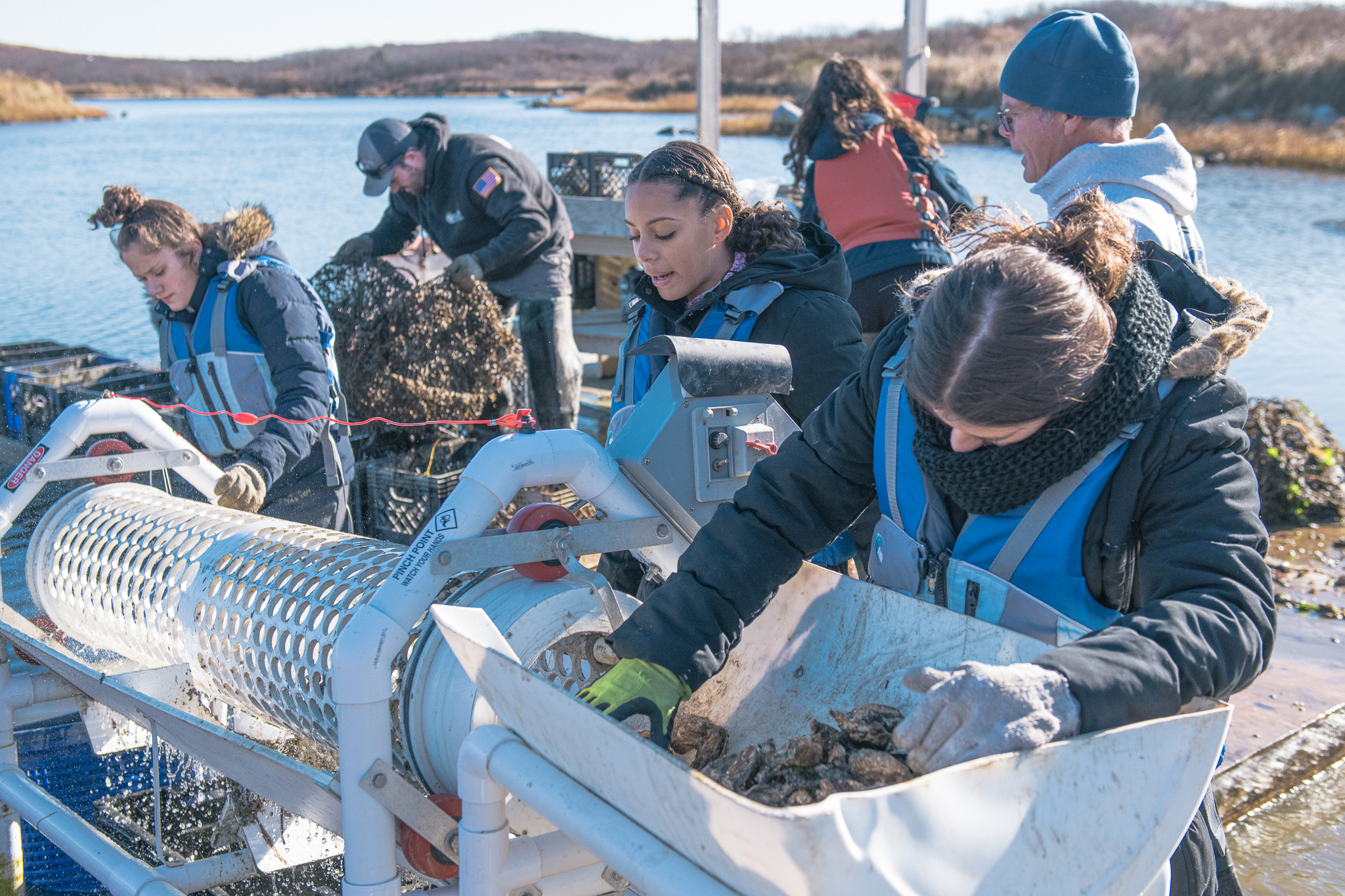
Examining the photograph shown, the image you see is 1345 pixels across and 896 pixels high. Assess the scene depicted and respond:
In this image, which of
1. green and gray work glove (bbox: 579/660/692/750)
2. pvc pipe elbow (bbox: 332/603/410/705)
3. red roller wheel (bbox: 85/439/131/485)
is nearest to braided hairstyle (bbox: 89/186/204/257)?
red roller wheel (bbox: 85/439/131/485)

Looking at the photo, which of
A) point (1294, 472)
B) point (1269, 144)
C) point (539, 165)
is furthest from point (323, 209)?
point (1269, 144)

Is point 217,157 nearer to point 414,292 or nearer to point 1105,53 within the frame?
point 414,292

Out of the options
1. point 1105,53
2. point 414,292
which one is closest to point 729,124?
point 414,292

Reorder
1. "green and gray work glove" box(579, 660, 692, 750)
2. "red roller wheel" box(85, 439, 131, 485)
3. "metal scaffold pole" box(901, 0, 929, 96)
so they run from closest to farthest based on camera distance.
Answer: "green and gray work glove" box(579, 660, 692, 750) < "red roller wheel" box(85, 439, 131, 485) < "metal scaffold pole" box(901, 0, 929, 96)

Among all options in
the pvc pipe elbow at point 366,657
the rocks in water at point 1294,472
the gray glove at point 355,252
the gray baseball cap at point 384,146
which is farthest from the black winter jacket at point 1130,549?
the rocks in water at point 1294,472

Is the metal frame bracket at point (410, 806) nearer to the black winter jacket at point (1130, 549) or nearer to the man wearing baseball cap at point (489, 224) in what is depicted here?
the black winter jacket at point (1130, 549)

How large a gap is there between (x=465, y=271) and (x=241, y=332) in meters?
1.46

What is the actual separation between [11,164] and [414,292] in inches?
764

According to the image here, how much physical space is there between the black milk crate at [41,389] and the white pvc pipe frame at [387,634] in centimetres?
267

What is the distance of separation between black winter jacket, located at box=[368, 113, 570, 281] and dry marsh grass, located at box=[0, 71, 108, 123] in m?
35.1

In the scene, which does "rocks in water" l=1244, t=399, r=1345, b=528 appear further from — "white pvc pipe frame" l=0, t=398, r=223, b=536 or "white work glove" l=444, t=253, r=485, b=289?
"white pvc pipe frame" l=0, t=398, r=223, b=536

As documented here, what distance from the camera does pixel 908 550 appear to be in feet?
4.74

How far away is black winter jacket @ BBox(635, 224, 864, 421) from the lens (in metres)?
2.04

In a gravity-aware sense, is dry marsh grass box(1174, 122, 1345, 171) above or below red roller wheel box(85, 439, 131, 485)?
below
